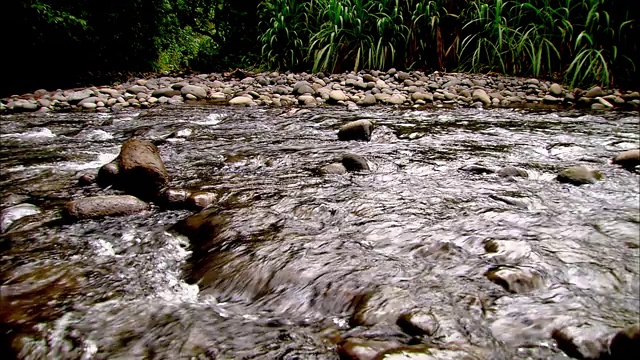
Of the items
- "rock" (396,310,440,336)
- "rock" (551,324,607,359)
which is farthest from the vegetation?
"rock" (396,310,440,336)

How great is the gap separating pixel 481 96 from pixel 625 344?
4.11 m

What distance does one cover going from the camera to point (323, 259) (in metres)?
1.39

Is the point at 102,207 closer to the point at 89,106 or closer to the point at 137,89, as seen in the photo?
the point at 89,106

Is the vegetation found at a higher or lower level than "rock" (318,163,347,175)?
higher

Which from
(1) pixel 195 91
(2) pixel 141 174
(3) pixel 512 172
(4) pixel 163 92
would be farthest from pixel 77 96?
(3) pixel 512 172

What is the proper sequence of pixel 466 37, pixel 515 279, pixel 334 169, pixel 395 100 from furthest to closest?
pixel 466 37, pixel 395 100, pixel 334 169, pixel 515 279

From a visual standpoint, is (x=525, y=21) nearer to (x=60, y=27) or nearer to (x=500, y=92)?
(x=500, y=92)

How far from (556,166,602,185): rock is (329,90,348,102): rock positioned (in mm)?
3096

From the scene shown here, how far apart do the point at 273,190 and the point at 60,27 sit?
15.3ft

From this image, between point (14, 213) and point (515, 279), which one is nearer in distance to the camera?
point (515, 279)

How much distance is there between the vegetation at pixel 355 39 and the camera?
507 cm

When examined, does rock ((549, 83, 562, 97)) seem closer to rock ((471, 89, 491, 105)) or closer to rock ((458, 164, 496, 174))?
rock ((471, 89, 491, 105))

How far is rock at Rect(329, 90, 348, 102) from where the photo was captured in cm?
484

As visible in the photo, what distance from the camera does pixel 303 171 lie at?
2334 millimetres
